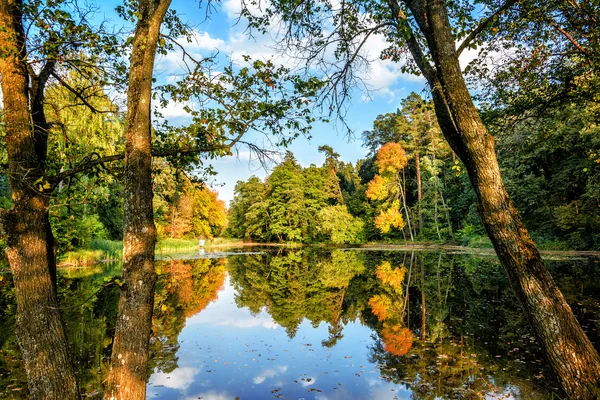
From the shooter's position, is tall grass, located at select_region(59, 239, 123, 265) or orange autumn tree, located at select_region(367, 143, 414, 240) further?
orange autumn tree, located at select_region(367, 143, 414, 240)

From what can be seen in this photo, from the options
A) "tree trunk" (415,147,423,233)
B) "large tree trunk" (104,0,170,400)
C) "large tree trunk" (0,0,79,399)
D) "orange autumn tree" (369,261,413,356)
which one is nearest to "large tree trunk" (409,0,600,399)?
"large tree trunk" (104,0,170,400)

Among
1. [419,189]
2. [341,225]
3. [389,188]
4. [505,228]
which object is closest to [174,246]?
[341,225]

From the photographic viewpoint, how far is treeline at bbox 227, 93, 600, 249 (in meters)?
21.5

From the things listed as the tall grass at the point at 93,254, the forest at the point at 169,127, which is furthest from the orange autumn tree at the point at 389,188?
the forest at the point at 169,127

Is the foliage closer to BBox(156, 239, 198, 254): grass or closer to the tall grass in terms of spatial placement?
BBox(156, 239, 198, 254): grass

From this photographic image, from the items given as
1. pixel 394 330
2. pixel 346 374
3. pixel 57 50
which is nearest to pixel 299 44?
pixel 57 50

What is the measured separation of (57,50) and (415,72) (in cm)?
457

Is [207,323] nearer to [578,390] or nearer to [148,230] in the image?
[148,230]

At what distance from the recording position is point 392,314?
387 inches

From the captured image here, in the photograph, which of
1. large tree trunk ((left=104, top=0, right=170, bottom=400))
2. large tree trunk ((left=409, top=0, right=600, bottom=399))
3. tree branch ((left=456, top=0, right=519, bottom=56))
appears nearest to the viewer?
large tree trunk ((left=409, top=0, right=600, bottom=399))

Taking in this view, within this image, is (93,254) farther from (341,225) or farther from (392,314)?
(341,225)

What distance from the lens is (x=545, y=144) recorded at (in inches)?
361

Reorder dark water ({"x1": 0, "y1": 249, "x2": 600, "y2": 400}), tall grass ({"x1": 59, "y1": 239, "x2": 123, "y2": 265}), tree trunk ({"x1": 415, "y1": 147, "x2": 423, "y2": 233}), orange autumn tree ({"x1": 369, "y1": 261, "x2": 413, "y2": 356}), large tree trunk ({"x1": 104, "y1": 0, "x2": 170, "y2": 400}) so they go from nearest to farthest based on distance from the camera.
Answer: large tree trunk ({"x1": 104, "y1": 0, "x2": 170, "y2": 400}) → dark water ({"x1": 0, "y1": 249, "x2": 600, "y2": 400}) → orange autumn tree ({"x1": 369, "y1": 261, "x2": 413, "y2": 356}) → tall grass ({"x1": 59, "y1": 239, "x2": 123, "y2": 265}) → tree trunk ({"x1": 415, "y1": 147, "x2": 423, "y2": 233})

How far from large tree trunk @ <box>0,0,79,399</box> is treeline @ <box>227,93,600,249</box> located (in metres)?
7.30
